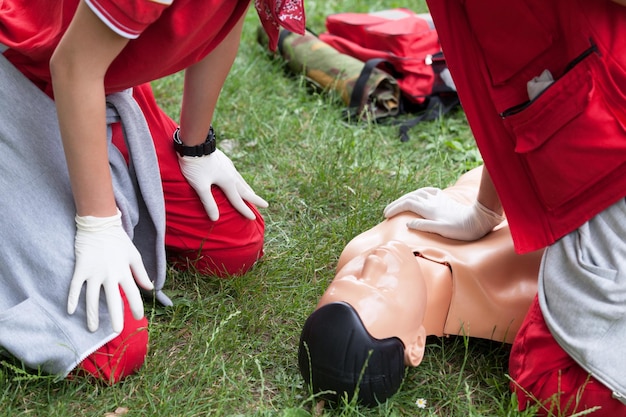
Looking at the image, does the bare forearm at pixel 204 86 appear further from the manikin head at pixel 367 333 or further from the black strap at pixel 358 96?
the black strap at pixel 358 96

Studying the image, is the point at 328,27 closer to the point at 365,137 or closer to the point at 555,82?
the point at 365,137

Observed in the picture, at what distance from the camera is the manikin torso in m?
1.69

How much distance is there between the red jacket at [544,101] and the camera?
1446mm

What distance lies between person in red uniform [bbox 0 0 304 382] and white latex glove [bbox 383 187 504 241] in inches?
16.3

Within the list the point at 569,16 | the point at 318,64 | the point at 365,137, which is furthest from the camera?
the point at 318,64

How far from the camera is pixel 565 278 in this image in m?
1.53

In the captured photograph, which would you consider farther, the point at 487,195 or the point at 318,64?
the point at 318,64

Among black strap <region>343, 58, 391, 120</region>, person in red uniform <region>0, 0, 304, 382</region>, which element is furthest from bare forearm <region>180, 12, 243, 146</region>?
black strap <region>343, 58, 391, 120</region>

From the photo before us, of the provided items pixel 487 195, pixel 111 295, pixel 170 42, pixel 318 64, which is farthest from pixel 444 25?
pixel 318 64

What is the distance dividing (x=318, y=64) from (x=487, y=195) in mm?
1401

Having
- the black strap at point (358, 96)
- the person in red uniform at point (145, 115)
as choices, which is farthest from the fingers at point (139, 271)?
the black strap at point (358, 96)

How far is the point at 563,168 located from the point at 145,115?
3.22 feet

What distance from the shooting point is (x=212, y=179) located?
1932 millimetres

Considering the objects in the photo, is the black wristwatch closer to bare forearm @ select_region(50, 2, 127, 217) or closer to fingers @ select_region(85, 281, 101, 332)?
bare forearm @ select_region(50, 2, 127, 217)
